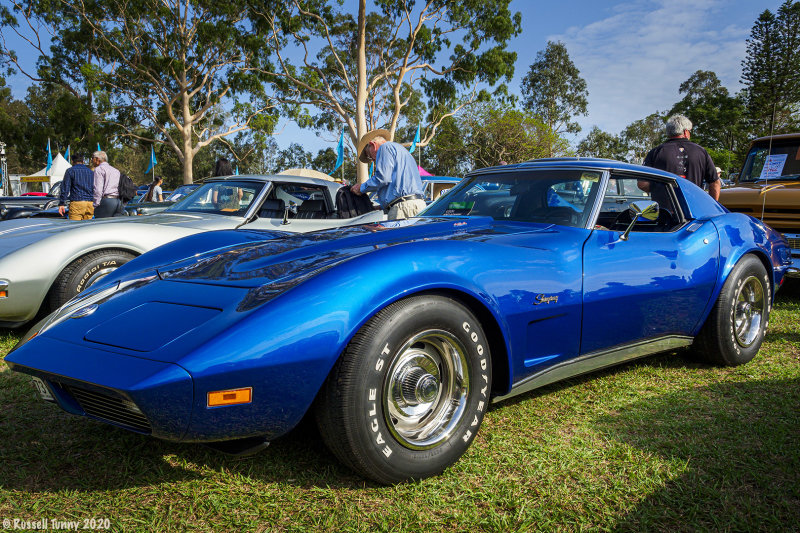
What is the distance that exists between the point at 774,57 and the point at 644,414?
30.1 m

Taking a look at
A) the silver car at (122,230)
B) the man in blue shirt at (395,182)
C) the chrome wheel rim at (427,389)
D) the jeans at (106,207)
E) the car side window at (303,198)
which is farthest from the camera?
the jeans at (106,207)

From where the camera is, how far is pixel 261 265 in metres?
2.44

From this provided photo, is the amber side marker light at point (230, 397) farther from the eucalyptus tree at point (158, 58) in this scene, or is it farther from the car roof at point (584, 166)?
the eucalyptus tree at point (158, 58)

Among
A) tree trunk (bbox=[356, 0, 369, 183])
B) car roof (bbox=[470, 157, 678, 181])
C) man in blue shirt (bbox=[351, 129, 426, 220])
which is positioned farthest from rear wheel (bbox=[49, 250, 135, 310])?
tree trunk (bbox=[356, 0, 369, 183])

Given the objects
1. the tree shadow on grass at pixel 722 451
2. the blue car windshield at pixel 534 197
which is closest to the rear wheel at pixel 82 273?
the blue car windshield at pixel 534 197

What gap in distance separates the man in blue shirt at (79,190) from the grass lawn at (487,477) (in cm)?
559

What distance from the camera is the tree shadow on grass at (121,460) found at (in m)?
2.11

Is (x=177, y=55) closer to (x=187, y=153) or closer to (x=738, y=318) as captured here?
(x=187, y=153)

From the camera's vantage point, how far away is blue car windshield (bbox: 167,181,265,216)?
5907mm

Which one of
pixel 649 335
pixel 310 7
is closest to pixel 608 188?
pixel 649 335

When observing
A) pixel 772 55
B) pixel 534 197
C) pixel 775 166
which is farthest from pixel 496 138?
pixel 534 197

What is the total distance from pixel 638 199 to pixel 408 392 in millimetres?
2030

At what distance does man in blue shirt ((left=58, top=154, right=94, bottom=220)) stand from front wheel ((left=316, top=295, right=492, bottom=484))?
23.4 ft

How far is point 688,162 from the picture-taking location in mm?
5633
